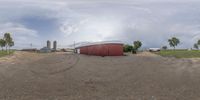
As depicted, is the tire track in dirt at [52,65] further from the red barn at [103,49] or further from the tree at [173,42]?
the tree at [173,42]

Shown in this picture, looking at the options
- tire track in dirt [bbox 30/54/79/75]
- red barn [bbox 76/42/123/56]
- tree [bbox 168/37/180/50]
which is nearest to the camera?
tire track in dirt [bbox 30/54/79/75]

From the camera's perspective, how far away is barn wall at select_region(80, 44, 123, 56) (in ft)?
98.4

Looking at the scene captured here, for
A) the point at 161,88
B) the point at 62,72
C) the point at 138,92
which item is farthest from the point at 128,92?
the point at 62,72

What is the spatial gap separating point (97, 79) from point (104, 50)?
11.0 m

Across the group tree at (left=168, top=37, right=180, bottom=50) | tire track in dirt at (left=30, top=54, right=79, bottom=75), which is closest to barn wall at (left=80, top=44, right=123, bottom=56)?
tire track in dirt at (left=30, top=54, right=79, bottom=75)

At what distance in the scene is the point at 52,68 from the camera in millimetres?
21719

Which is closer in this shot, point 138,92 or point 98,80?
point 138,92

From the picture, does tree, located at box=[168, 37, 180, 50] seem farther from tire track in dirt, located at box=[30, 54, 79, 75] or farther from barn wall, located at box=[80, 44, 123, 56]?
tire track in dirt, located at box=[30, 54, 79, 75]

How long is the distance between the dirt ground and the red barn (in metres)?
4.31

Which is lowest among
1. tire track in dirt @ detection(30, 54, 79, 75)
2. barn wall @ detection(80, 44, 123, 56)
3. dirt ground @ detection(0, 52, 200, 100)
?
dirt ground @ detection(0, 52, 200, 100)

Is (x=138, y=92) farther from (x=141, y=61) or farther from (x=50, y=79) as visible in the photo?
(x=141, y=61)

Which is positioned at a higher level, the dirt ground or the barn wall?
A: the barn wall

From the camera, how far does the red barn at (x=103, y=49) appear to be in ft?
98.3

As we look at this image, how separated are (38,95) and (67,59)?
33.3 ft
